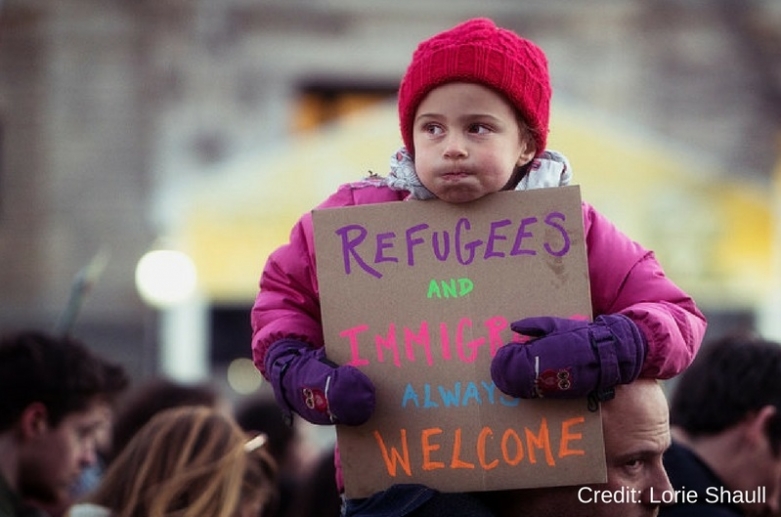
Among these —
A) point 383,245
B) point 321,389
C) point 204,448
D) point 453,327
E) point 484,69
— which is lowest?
point 204,448

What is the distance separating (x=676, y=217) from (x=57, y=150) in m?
7.25

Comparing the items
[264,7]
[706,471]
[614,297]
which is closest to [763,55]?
[264,7]

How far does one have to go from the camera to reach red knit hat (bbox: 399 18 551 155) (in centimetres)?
300

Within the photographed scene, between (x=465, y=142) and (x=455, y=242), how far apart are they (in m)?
0.20

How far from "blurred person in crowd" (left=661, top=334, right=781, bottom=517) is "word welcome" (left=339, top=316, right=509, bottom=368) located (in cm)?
146

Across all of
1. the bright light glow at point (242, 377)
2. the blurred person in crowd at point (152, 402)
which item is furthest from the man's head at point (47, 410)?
the bright light glow at point (242, 377)

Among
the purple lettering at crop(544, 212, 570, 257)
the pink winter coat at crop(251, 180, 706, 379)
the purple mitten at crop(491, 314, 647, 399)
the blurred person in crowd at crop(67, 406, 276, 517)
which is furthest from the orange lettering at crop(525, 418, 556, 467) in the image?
the blurred person in crowd at crop(67, 406, 276, 517)

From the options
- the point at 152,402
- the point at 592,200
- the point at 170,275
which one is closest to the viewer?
the point at 152,402

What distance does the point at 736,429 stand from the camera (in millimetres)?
4465

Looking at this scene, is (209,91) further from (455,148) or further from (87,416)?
(455,148)

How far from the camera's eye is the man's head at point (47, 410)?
495 cm

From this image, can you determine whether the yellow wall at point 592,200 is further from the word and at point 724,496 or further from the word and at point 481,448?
the word and at point 481,448

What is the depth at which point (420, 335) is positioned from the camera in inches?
119

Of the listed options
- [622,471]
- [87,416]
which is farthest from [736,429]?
[87,416]
